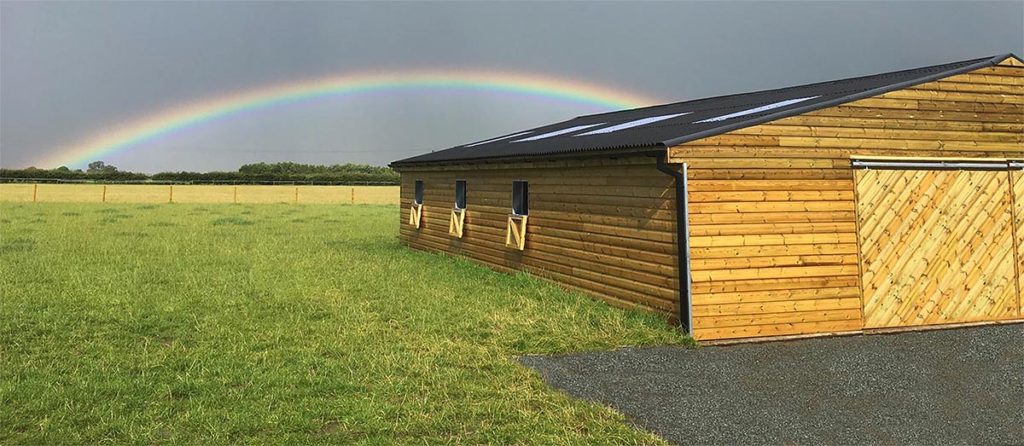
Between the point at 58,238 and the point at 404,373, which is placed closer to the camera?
the point at 404,373

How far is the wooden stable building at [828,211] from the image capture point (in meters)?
8.48

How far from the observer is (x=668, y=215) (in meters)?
8.71

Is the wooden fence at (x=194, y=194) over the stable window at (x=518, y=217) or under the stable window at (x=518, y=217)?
over

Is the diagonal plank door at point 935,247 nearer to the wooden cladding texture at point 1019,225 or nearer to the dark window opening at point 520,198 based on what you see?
the wooden cladding texture at point 1019,225

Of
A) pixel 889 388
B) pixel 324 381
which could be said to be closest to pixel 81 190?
pixel 324 381

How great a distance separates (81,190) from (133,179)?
586 inches

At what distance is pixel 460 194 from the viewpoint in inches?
639

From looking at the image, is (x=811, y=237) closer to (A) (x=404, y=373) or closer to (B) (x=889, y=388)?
(B) (x=889, y=388)

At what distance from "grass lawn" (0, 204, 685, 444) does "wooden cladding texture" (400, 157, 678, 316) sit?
448mm

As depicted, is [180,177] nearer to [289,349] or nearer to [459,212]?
[459,212]

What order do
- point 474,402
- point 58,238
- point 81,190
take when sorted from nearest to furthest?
point 474,402 → point 58,238 → point 81,190

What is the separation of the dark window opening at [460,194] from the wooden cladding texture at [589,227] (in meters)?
0.48

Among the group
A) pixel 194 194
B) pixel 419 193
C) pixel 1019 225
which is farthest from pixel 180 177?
pixel 1019 225

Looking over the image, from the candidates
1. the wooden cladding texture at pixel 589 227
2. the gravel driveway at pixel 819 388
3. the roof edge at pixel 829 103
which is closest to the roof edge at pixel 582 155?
the wooden cladding texture at pixel 589 227
